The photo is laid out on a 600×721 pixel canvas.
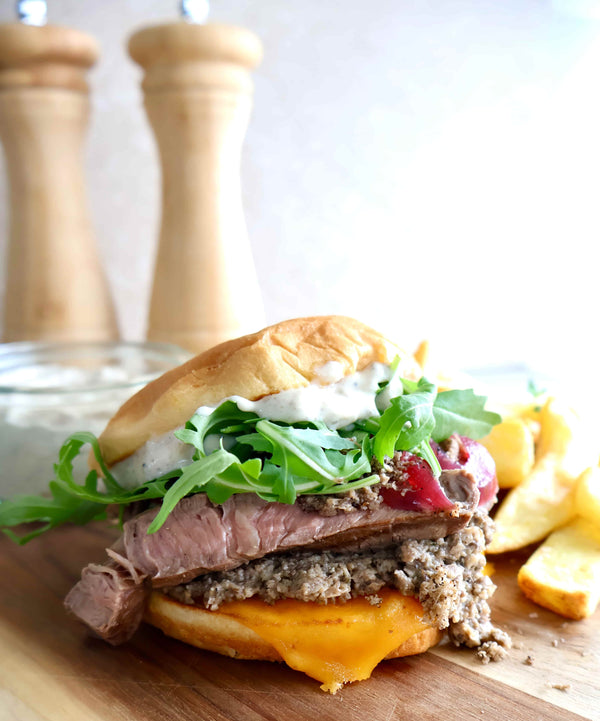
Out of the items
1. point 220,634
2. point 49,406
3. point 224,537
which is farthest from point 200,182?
point 220,634

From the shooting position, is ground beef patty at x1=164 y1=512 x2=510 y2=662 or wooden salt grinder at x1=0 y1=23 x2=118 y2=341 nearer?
ground beef patty at x1=164 y1=512 x2=510 y2=662

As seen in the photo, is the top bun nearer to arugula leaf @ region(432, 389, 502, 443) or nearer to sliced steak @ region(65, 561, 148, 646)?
arugula leaf @ region(432, 389, 502, 443)

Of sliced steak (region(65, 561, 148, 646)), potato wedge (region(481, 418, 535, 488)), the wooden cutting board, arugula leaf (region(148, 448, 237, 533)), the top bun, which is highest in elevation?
the top bun

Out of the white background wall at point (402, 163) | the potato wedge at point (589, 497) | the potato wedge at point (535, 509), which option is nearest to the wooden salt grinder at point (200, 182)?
the white background wall at point (402, 163)

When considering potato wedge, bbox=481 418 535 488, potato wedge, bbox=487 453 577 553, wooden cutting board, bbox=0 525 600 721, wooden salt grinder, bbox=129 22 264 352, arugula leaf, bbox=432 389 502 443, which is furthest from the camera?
wooden salt grinder, bbox=129 22 264 352

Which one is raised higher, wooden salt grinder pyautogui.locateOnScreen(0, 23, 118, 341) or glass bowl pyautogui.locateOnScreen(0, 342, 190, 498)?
wooden salt grinder pyautogui.locateOnScreen(0, 23, 118, 341)

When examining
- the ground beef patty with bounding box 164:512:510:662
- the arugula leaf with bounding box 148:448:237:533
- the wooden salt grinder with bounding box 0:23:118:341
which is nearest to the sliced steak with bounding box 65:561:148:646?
the ground beef patty with bounding box 164:512:510:662
